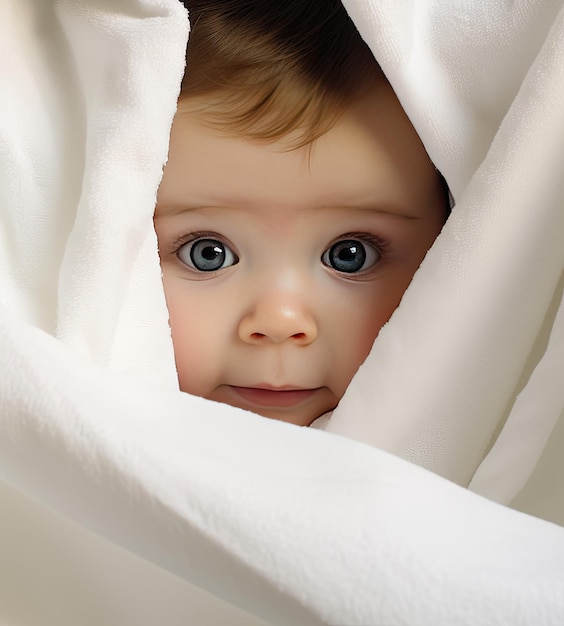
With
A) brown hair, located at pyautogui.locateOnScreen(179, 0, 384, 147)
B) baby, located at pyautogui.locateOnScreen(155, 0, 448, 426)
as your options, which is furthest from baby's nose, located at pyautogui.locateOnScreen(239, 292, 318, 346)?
brown hair, located at pyautogui.locateOnScreen(179, 0, 384, 147)

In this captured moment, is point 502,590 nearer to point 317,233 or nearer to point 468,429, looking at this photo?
point 468,429

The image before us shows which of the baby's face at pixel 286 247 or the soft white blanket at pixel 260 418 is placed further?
the baby's face at pixel 286 247

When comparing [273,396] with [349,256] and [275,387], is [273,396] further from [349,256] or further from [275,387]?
[349,256]

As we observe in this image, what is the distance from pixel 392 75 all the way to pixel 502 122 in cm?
11

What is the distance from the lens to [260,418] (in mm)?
666

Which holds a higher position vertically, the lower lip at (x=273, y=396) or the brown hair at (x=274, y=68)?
the brown hair at (x=274, y=68)

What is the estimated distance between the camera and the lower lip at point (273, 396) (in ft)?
3.17

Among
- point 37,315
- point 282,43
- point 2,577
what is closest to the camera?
point 2,577

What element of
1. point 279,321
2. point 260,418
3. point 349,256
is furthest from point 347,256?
point 260,418

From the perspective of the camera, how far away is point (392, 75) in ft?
2.87

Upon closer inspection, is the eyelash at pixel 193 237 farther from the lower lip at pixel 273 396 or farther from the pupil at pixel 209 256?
the lower lip at pixel 273 396

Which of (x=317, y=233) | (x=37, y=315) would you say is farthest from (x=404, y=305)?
(x=37, y=315)

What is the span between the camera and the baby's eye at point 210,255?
95cm

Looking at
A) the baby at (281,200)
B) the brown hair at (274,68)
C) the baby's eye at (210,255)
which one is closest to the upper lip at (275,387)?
the baby at (281,200)
